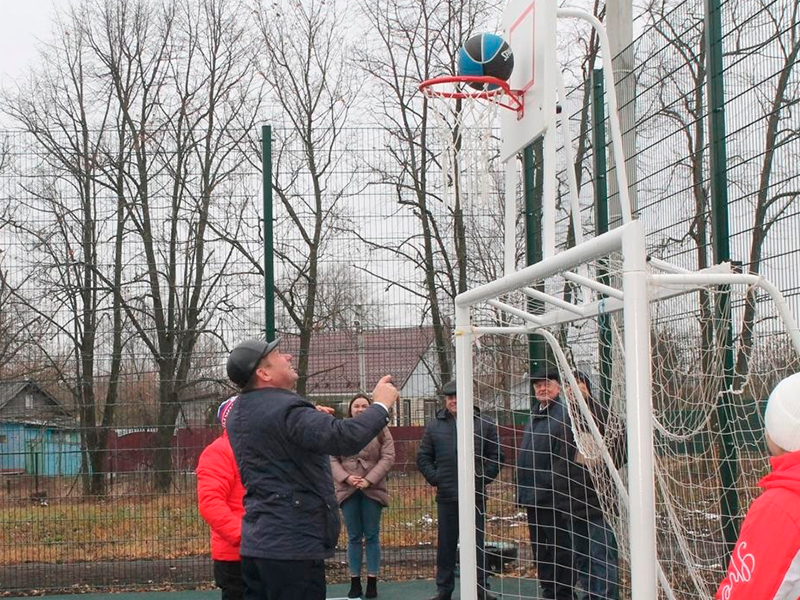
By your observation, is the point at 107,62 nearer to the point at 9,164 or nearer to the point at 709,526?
the point at 9,164

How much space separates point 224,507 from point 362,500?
2978 mm

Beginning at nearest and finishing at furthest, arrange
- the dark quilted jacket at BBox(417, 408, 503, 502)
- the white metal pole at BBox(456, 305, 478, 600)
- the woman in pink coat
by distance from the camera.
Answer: the white metal pole at BBox(456, 305, 478, 600) < the dark quilted jacket at BBox(417, 408, 503, 502) < the woman in pink coat

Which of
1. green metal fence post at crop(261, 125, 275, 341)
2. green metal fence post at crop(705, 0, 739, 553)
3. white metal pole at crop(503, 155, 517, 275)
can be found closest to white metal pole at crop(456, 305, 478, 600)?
white metal pole at crop(503, 155, 517, 275)

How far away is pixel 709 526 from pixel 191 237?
5337 mm

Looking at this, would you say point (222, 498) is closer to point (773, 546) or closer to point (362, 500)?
point (362, 500)

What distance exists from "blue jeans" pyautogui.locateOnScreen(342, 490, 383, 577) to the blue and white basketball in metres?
4.63

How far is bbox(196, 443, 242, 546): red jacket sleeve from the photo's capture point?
216 inches

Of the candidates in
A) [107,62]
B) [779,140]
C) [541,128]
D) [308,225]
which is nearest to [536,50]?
[541,128]

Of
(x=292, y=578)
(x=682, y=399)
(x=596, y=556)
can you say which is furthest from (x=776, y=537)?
(x=596, y=556)

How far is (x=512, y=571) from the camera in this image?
8.74m

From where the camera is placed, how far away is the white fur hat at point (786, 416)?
2611mm

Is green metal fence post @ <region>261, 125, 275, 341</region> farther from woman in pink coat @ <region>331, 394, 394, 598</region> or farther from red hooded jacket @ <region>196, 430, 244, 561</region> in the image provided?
red hooded jacket @ <region>196, 430, 244, 561</region>

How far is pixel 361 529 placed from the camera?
838 cm

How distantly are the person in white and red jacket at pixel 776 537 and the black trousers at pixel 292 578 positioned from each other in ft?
7.38
